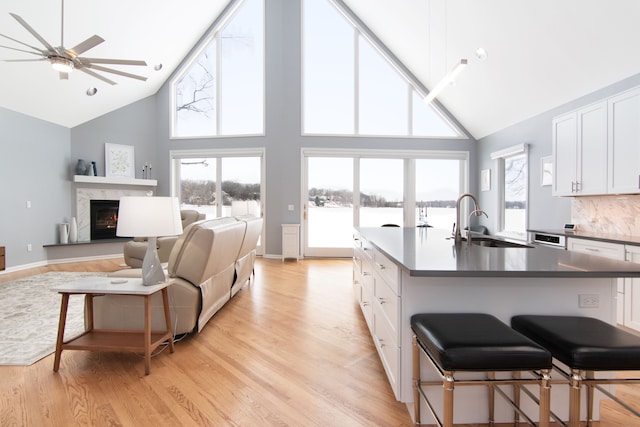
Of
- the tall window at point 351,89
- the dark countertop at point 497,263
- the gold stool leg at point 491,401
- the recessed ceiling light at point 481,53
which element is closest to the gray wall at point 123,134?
the tall window at point 351,89

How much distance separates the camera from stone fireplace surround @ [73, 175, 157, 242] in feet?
21.2

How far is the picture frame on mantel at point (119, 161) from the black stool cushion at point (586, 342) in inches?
307

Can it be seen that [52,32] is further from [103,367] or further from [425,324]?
[425,324]

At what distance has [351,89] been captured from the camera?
6828 millimetres

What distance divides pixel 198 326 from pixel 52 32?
4.82m

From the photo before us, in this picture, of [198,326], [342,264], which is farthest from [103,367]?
[342,264]

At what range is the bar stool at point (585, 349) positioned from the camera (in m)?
1.19

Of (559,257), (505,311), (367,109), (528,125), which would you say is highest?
(367,109)

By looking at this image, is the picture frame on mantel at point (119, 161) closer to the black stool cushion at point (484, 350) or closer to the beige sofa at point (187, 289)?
the beige sofa at point (187, 289)

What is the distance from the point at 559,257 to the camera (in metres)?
1.83

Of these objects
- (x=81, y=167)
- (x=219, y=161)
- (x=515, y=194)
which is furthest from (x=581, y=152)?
(x=81, y=167)

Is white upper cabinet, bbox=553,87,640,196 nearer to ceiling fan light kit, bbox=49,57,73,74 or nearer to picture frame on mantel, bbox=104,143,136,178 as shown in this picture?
ceiling fan light kit, bbox=49,57,73,74

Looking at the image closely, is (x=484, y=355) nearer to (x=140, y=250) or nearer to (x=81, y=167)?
(x=140, y=250)

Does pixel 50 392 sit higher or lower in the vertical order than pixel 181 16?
lower
